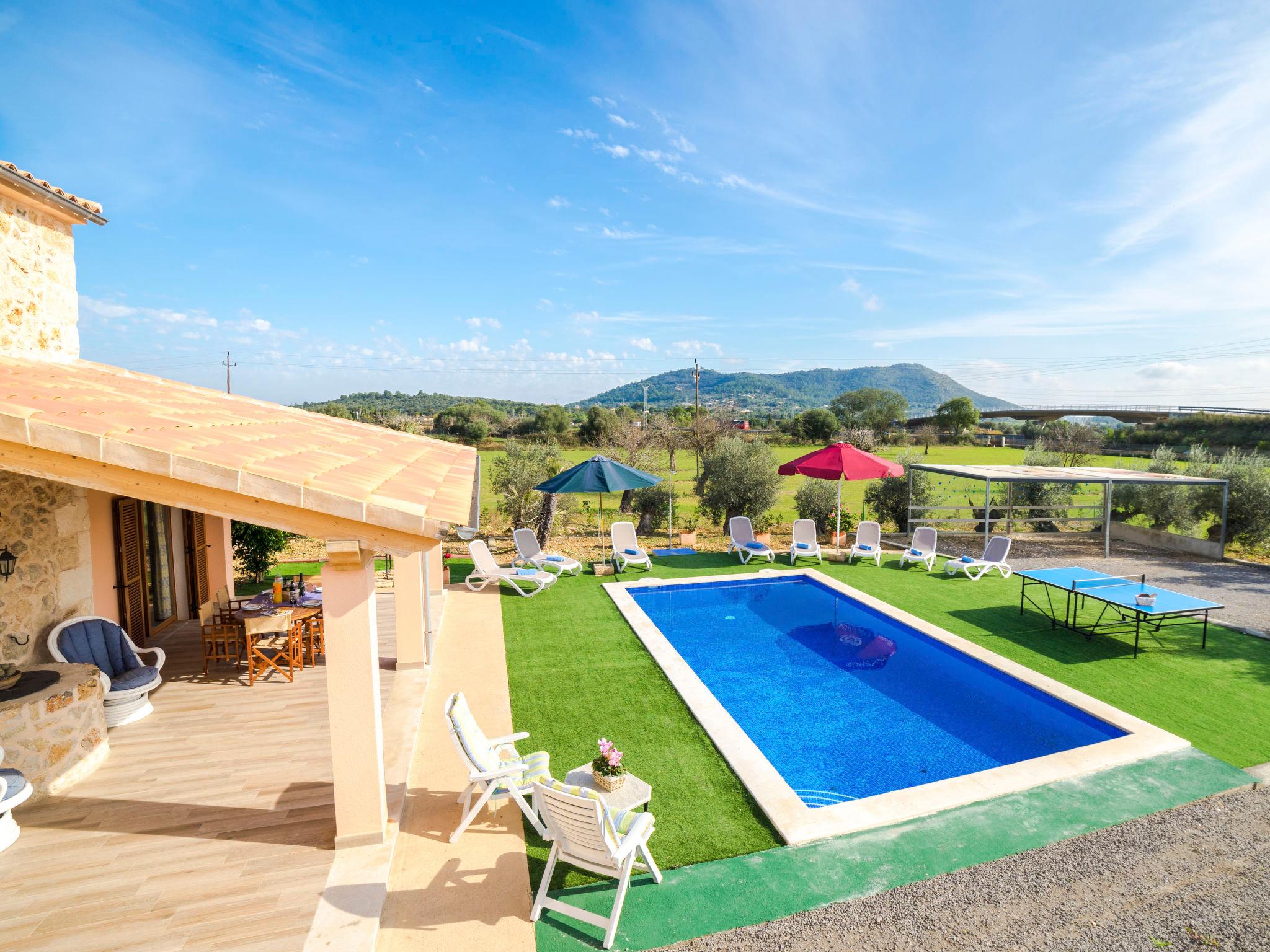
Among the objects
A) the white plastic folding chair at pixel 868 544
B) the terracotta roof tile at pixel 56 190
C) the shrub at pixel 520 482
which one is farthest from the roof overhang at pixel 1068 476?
the terracotta roof tile at pixel 56 190

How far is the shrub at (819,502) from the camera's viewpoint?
1912 cm

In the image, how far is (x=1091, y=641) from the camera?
9320mm

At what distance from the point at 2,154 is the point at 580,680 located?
8525 millimetres

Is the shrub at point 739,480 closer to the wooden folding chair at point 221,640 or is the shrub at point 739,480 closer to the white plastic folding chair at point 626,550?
the white plastic folding chair at point 626,550

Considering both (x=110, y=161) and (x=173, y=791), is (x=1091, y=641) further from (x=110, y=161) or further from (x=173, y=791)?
(x=110, y=161)

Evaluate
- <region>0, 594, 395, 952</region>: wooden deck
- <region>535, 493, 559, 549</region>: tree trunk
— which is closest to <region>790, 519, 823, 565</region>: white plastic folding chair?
<region>535, 493, 559, 549</region>: tree trunk

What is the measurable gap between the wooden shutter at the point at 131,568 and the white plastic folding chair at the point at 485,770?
213 inches

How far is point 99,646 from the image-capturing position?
6.28 m

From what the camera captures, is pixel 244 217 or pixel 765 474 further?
pixel 244 217

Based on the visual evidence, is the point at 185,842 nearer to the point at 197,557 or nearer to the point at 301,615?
the point at 301,615

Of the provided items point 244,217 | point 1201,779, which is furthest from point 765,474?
point 244,217

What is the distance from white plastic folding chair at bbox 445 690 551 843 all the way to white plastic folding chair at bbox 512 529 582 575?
7845 mm

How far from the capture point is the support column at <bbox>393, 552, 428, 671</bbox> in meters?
7.67

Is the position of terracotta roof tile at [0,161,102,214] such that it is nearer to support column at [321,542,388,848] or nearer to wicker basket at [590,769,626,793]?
support column at [321,542,388,848]
